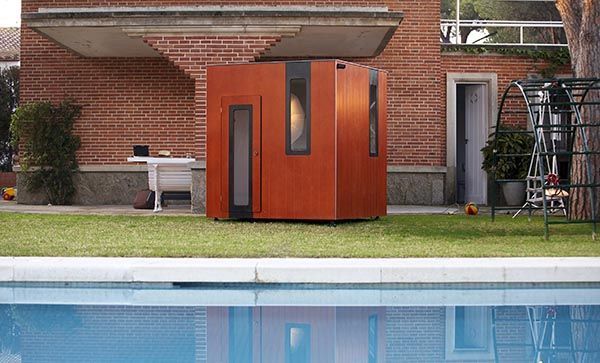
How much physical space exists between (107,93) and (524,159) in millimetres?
8117

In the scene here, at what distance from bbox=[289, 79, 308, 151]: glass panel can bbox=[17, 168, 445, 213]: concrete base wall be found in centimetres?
556

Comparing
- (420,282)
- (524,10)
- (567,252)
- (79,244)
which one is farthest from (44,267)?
(524,10)

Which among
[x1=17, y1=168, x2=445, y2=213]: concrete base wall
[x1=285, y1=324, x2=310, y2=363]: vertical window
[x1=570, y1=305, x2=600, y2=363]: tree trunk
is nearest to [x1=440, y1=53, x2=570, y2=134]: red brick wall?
[x1=17, y1=168, x2=445, y2=213]: concrete base wall

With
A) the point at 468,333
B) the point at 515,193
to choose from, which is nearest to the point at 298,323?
the point at 468,333

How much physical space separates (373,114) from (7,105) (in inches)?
690

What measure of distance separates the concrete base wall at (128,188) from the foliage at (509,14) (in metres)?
4.72

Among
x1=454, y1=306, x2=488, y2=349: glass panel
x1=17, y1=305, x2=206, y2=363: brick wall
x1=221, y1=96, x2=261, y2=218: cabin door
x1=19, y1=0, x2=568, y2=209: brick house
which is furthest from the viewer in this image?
x1=19, y1=0, x2=568, y2=209: brick house

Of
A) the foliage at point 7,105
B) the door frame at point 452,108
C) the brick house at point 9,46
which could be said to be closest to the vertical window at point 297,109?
the door frame at point 452,108

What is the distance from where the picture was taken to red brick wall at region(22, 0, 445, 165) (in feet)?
64.0

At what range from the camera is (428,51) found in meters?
19.5

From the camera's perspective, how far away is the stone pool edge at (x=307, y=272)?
8812 millimetres

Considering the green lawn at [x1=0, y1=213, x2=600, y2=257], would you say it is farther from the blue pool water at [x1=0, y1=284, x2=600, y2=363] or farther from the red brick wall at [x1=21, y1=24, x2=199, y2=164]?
the red brick wall at [x1=21, y1=24, x2=199, y2=164]

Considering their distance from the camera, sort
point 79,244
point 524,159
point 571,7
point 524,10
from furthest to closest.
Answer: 1. point 524,10
2. point 524,159
3. point 571,7
4. point 79,244

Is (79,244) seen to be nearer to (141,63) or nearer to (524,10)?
(141,63)
